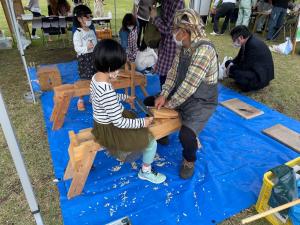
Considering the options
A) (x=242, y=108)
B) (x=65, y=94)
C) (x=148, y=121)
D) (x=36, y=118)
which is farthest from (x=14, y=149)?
(x=242, y=108)

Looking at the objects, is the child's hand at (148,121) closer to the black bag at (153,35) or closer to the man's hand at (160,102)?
the man's hand at (160,102)

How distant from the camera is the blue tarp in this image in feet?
7.84

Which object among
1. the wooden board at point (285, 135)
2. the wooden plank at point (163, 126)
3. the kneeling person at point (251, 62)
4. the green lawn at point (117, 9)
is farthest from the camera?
the green lawn at point (117, 9)

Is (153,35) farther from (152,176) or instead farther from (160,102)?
(152,176)

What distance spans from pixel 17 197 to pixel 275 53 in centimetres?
672

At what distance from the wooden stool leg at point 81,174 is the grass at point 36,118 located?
7.5 inches

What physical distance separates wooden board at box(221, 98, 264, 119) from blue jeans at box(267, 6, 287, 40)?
4.88m

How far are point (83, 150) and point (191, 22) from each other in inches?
58.1

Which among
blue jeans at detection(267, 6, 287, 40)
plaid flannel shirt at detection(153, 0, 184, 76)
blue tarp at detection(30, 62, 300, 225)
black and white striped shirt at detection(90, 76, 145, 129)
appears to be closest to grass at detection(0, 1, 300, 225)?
blue tarp at detection(30, 62, 300, 225)

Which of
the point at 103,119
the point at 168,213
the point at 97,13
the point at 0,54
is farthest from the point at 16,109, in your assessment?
the point at 97,13

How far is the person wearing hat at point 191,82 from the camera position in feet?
7.89

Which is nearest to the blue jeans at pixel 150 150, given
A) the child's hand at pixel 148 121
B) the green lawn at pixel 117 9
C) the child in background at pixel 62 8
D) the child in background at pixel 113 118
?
the child in background at pixel 113 118

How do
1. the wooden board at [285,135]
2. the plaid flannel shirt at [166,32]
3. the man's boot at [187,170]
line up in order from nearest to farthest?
the man's boot at [187,170] → the plaid flannel shirt at [166,32] → the wooden board at [285,135]

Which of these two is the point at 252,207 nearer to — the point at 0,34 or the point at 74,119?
the point at 74,119
